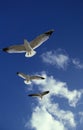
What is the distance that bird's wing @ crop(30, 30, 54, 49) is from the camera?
3119cm

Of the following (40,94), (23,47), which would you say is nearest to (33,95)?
(40,94)

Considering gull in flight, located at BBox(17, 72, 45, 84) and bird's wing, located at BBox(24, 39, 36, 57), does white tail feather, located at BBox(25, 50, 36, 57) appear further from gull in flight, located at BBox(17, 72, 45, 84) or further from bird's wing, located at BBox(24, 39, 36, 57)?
gull in flight, located at BBox(17, 72, 45, 84)

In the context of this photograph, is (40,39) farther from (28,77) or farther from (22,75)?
(22,75)

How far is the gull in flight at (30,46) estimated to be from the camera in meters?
31.3

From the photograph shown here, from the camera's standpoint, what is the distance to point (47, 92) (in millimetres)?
37656

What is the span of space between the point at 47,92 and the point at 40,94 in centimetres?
55

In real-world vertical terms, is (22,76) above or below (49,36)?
above

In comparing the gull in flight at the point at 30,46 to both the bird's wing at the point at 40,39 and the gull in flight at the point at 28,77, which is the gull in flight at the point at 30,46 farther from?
the gull in flight at the point at 28,77

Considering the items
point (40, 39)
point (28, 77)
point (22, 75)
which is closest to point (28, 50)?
point (40, 39)

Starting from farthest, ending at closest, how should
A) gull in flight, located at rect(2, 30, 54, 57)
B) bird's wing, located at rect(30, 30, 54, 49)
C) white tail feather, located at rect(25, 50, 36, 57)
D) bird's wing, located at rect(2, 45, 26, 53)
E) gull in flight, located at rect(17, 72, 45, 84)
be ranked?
gull in flight, located at rect(17, 72, 45, 84)
bird's wing, located at rect(2, 45, 26, 53)
white tail feather, located at rect(25, 50, 36, 57)
gull in flight, located at rect(2, 30, 54, 57)
bird's wing, located at rect(30, 30, 54, 49)

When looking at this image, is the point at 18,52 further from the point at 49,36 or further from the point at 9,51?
the point at 49,36

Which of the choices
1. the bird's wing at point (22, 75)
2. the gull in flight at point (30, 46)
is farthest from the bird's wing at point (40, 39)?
the bird's wing at point (22, 75)

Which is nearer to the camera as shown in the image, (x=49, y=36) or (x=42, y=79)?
(x=49, y=36)

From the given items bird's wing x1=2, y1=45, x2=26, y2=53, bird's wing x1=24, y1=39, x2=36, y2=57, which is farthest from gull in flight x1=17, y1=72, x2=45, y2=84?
bird's wing x1=24, y1=39, x2=36, y2=57
